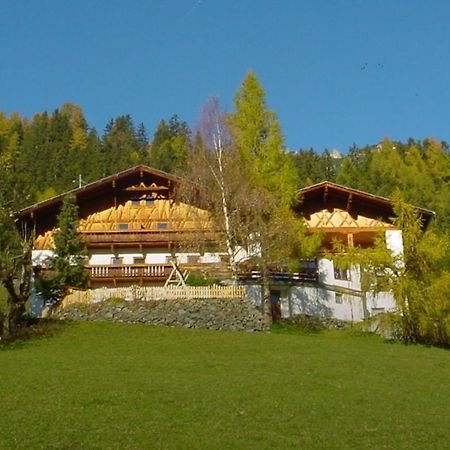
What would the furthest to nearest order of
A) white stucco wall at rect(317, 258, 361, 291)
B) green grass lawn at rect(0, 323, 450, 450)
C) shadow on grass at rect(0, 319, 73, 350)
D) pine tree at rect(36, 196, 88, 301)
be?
white stucco wall at rect(317, 258, 361, 291) → pine tree at rect(36, 196, 88, 301) → shadow on grass at rect(0, 319, 73, 350) → green grass lawn at rect(0, 323, 450, 450)

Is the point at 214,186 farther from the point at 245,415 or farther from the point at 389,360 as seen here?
the point at 245,415

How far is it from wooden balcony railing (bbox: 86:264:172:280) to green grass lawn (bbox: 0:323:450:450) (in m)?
13.1

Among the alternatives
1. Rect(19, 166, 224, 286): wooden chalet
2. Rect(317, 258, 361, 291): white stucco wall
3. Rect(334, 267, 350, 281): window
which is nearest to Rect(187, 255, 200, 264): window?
Rect(19, 166, 224, 286): wooden chalet

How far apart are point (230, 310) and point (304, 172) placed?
61898 millimetres

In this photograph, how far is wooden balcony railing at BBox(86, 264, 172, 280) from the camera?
40.2 meters

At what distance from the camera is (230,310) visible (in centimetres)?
3147

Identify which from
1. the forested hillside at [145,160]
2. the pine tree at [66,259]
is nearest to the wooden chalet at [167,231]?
the pine tree at [66,259]

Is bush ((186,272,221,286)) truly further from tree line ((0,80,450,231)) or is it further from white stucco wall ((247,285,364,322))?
tree line ((0,80,450,231))

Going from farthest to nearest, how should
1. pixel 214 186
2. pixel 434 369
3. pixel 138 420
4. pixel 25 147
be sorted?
1. pixel 25 147
2. pixel 214 186
3. pixel 434 369
4. pixel 138 420

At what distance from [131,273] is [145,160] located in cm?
5906

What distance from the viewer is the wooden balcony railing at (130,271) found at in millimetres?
40188

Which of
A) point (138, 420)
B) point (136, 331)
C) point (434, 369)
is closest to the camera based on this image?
point (138, 420)

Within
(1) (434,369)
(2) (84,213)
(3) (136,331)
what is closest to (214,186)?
(3) (136,331)

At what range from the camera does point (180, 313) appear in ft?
102
